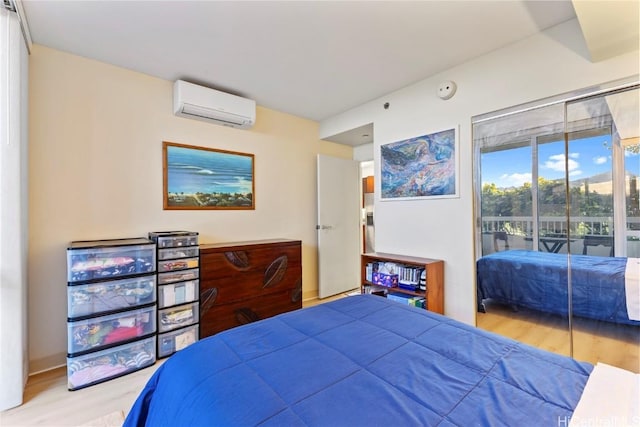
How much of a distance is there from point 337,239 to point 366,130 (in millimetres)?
1579

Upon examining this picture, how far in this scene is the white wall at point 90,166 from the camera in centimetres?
217

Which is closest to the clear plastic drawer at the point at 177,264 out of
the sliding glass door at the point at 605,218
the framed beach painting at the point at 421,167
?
the framed beach painting at the point at 421,167

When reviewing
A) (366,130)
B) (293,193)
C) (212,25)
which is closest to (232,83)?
(212,25)

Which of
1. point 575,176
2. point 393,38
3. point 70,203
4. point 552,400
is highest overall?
point 393,38

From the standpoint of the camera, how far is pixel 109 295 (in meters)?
2.11

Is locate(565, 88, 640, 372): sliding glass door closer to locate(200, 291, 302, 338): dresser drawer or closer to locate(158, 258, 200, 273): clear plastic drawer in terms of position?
locate(200, 291, 302, 338): dresser drawer

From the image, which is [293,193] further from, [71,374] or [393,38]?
[71,374]

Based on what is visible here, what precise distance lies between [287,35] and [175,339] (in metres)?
2.65

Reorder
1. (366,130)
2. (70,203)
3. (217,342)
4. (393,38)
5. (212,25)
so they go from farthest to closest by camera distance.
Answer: (366,130)
(70,203)
(393,38)
(212,25)
(217,342)

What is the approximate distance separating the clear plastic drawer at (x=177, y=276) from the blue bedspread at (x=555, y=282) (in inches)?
101

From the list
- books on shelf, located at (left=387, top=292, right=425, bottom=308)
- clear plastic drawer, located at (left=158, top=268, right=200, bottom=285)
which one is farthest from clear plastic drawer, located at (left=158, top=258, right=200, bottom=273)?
books on shelf, located at (left=387, top=292, right=425, bottom=308)

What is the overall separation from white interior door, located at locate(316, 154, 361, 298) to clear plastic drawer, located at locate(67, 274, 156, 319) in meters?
2.14

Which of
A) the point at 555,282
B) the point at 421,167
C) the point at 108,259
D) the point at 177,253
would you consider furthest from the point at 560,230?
the point at 108,259

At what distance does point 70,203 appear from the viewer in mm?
2293
